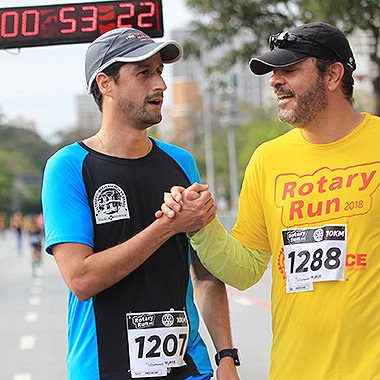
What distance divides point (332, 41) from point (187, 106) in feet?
470

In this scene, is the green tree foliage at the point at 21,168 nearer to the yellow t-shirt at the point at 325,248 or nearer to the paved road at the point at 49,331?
the paved road at the point at 49,331

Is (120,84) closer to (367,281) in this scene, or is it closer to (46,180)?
(46,180)

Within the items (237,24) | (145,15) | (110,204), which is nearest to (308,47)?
(110,204)

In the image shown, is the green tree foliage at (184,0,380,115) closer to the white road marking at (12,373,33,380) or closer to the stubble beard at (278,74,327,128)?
the white road marking at (12,373,33,380)

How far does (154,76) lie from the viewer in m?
4.29

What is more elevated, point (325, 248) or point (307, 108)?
point (307, 108)

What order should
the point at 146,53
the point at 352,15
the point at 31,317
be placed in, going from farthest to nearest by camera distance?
the point at 352,15 → the point at 31,317 → the point at 146,53

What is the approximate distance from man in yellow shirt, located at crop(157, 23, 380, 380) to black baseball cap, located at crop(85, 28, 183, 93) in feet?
1.35

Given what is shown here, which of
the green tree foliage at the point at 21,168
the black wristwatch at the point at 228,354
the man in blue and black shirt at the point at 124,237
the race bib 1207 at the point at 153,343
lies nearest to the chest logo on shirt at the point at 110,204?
the man in blue and black shirt at the point at 124,237

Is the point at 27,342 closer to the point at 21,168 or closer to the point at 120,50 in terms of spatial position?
the point at 120,50

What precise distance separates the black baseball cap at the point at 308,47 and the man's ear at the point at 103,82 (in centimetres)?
59

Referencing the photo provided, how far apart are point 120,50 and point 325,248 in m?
1.10

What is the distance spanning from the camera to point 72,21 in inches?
280

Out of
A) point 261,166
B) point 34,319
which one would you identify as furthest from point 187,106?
point 261,166
